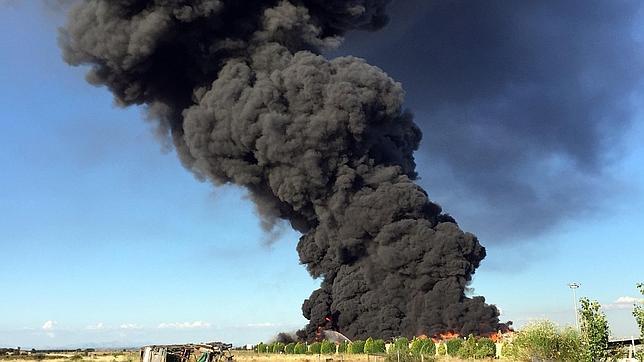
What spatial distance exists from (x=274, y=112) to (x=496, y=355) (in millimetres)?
29491

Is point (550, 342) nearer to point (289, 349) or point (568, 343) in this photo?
point (568, 343)

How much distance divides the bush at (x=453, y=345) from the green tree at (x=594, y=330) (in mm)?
29751

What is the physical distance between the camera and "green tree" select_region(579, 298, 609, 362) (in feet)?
77.3

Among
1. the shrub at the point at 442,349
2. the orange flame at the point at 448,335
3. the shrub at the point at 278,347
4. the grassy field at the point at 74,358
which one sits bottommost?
the grassy field at the point at 74,358

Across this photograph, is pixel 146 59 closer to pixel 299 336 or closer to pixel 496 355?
pixel 299 336

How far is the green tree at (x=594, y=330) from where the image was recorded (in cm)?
2356

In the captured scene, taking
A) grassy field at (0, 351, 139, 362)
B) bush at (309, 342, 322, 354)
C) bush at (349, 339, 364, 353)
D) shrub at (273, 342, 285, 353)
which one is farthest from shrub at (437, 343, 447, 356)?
grassy field at (0, 351, 139, 362)

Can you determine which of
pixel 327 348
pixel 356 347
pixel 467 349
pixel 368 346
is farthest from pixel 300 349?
pixel 467 349

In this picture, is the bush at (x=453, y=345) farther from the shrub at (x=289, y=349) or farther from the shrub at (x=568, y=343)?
the shrub at (x=568, y=343)

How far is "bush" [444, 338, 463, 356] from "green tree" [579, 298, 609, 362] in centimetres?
2975

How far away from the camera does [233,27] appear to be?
69.9 m

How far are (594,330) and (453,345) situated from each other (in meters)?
31.2

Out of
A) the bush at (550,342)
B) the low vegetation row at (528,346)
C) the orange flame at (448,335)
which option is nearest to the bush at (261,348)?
the low vegetation row at (528,346)

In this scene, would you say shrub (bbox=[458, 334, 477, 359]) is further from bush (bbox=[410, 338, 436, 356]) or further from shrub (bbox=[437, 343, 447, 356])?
bush (bbox=[410, 338, 436, 356])
